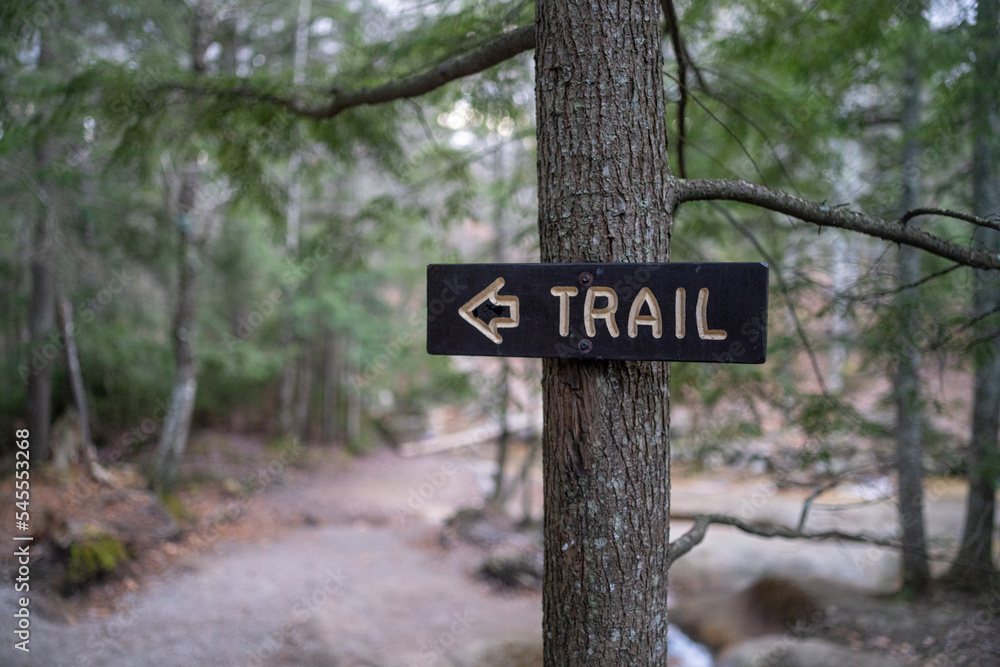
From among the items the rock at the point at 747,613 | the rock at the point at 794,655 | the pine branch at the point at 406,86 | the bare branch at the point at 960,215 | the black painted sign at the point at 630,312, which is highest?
the pine branch at the point at 406,86

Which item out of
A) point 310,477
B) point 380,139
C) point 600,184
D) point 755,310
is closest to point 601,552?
point 755,310

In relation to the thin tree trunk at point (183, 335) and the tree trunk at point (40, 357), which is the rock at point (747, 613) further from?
the tree trunk at point (40, 357)

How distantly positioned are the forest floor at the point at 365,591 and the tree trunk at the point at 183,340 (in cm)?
66

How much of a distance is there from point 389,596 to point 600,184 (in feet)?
19.8

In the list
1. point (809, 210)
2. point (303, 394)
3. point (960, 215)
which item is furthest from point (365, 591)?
point (303, 394)

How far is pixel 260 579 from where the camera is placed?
6.31m

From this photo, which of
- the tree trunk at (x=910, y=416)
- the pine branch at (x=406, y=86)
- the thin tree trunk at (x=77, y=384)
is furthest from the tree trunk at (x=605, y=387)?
the thin tree trunk at (x=77, y=384)

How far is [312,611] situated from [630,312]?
17.4 feet

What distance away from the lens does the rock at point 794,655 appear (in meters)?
4.36

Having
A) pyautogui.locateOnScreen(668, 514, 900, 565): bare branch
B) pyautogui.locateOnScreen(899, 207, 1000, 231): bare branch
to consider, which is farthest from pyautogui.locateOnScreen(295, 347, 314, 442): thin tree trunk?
pyautogui.locateOnScreen(899, 207, 1000, 231): bare branch

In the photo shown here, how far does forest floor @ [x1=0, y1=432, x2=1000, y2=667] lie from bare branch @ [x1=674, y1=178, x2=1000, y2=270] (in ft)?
4.54

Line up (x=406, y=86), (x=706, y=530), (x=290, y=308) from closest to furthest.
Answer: (x=706, y=530)
(x=406, y=86)
(x=290, y=308)

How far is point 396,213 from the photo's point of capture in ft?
20.3

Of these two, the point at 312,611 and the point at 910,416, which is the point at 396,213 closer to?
the point at 312,611
